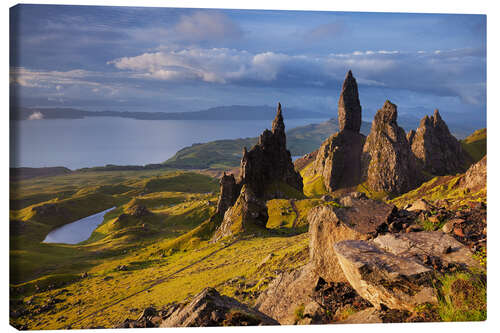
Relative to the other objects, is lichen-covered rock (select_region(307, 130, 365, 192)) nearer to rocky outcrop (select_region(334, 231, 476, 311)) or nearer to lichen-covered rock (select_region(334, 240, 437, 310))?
rocky outcrop (select_region(334, 231, 476, 311))

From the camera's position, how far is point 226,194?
6744 cm

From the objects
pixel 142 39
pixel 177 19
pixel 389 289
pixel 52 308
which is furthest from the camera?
pixel 52 308

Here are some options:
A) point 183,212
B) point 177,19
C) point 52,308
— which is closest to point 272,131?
point 183,212

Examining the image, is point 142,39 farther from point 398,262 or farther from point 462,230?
point 462,230

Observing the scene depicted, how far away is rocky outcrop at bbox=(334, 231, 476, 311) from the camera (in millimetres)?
9289

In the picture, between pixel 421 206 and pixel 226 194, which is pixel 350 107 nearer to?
pixel 226 194

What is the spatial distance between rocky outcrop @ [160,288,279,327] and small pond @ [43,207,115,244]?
106 m

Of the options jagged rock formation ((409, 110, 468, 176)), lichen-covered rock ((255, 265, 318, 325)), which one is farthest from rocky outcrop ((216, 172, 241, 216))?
jagged rock formation ((409, 110, 468, 176))

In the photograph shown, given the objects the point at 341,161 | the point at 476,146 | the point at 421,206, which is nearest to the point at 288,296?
the point at 421,206

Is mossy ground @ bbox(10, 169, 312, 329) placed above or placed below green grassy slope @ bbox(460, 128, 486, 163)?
below

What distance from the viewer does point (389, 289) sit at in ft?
30.9

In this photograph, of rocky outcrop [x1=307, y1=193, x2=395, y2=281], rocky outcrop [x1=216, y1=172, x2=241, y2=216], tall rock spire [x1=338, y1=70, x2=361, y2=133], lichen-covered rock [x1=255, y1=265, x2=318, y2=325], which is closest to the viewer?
lichen-covered rock [x1=255, y1=265, x2=318, y2=325]

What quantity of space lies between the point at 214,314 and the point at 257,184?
233 ft

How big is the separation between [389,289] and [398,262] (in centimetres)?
97
